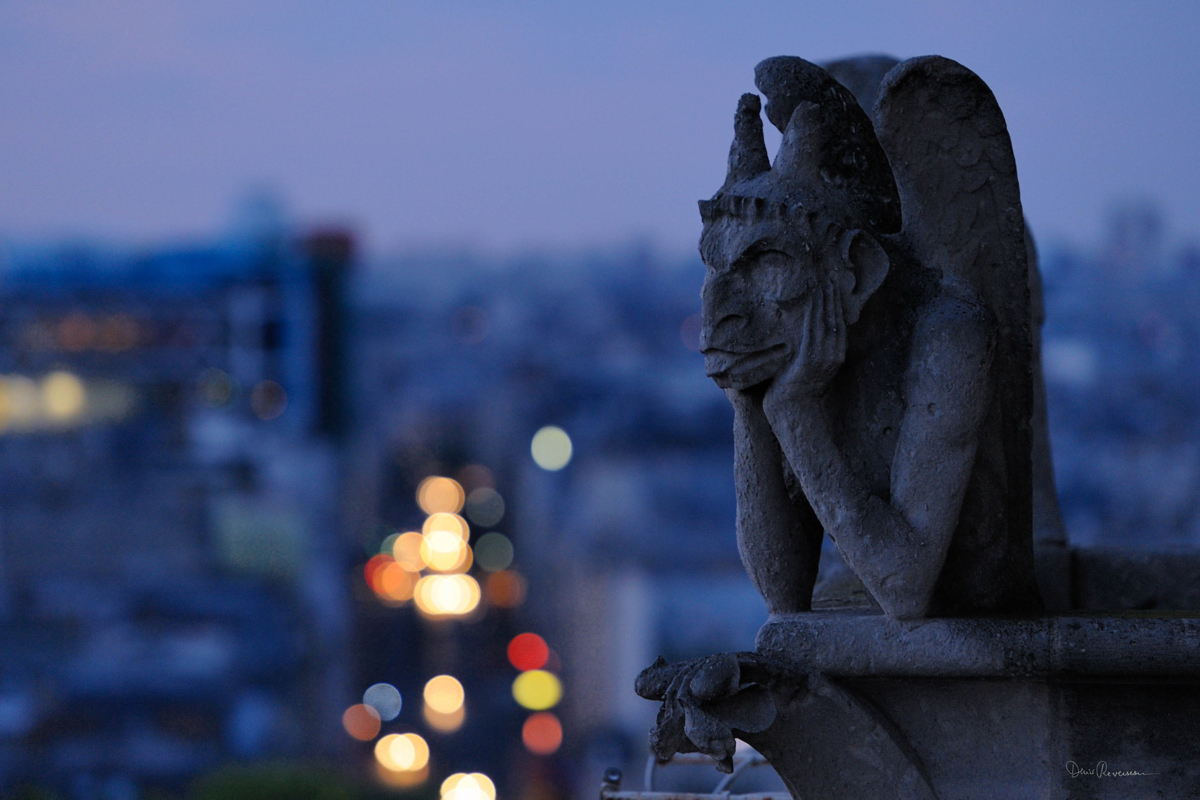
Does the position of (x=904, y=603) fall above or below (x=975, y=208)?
below

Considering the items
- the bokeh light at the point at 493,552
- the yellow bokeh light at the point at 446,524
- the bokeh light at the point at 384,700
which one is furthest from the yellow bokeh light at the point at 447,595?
the bokeh light at the point at 493,552

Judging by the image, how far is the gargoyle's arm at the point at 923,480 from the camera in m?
2.05

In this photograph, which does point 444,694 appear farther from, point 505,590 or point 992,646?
point 992,646

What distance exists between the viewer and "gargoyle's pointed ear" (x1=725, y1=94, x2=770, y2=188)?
88.4 inches

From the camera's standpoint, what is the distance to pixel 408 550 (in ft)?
127

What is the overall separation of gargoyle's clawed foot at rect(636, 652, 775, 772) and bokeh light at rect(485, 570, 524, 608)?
115ft

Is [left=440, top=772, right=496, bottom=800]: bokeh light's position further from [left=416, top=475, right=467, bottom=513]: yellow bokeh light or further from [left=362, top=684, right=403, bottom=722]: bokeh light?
[left=416, top=475, right=467, bottom=513]: yellow bokeh light

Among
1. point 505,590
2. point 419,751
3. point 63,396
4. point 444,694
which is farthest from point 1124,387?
point 63,396

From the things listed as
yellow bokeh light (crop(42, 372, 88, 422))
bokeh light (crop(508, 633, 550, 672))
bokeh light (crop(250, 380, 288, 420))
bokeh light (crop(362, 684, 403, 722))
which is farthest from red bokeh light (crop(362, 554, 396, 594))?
yellow bokeh light (crop(42, 372, 88, 422))

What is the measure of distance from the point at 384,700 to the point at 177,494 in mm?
10068

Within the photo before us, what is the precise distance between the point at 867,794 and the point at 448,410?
132ft

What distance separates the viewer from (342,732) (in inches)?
1305

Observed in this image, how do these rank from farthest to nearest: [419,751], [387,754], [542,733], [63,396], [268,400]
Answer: [63,396] < [268,400] < [542,733] < [387,754] < [419,751]

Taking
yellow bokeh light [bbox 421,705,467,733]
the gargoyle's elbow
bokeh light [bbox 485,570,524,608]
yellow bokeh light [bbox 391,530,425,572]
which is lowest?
yellow bokeh light [bbox 421,705,467,733]
